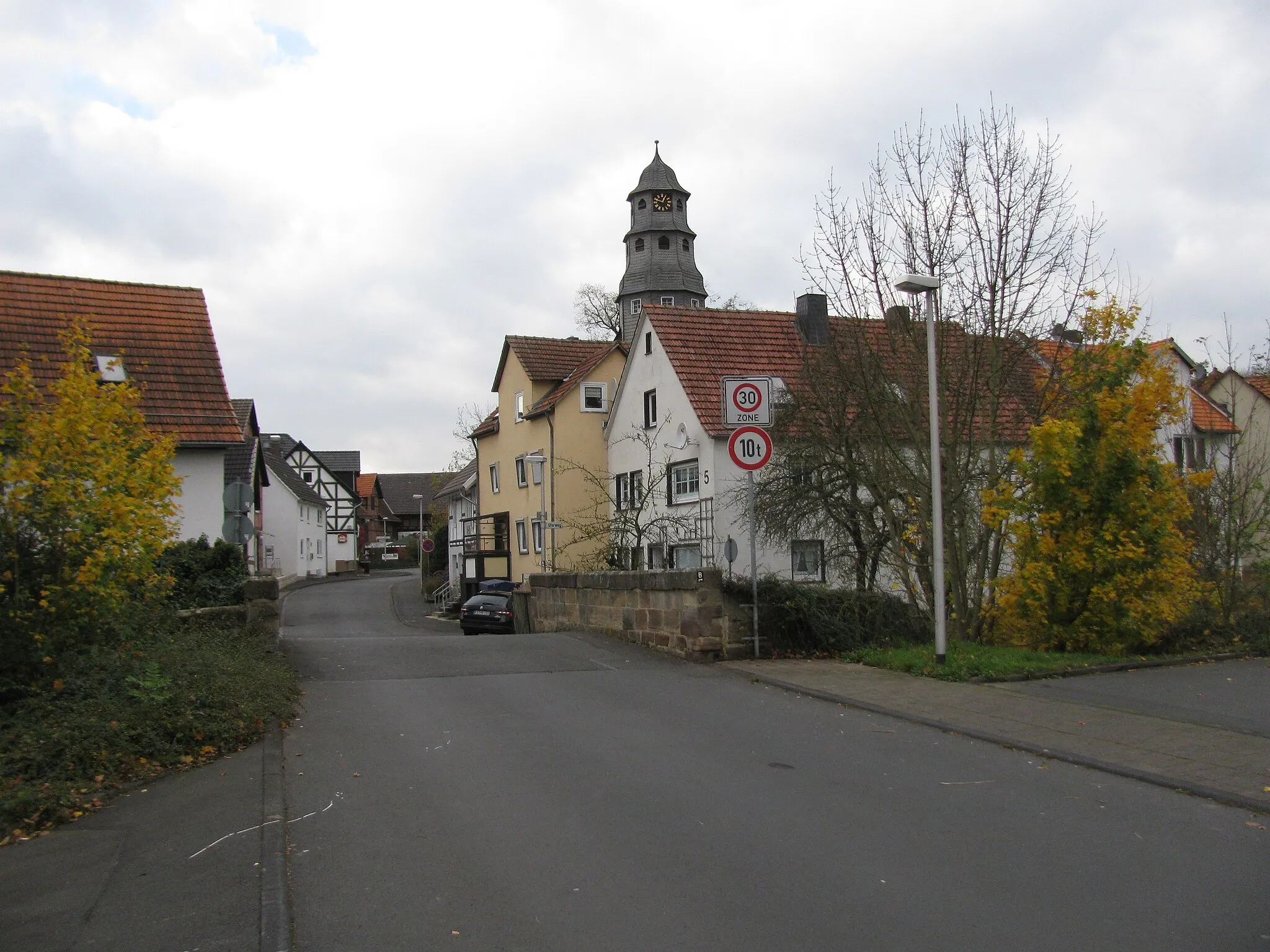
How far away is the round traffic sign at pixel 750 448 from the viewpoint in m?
14.2

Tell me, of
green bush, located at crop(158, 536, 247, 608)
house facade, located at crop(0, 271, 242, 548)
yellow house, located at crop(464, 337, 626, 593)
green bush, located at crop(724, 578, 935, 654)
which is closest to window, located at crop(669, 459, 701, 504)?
yellow house, located at crop(464, 337, 626, 593)

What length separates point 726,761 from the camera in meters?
8.10

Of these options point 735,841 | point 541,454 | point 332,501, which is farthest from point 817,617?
point 332,501

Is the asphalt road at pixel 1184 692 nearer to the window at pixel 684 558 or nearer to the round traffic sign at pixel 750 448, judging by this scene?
the round traffic sign at pixel 750 448

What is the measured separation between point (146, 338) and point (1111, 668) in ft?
60.3

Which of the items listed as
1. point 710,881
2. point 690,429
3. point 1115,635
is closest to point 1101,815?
point 710,881

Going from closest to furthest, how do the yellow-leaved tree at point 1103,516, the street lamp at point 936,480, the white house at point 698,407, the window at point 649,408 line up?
the street lamp at point 936,480 → the yellow-leaved tree at point 1103,516 → the white house at point 698,407 → the window at point 649,408

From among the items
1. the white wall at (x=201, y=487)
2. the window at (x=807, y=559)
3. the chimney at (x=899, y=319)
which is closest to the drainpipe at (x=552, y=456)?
the window at (x=807, y=559)

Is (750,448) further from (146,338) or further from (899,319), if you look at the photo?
(146,338)

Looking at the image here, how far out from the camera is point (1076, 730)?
29.3ft

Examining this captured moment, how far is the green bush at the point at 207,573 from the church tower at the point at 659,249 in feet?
145

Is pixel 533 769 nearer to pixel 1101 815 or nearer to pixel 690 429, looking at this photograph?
pixel 1101 815

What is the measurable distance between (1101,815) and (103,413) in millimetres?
8759

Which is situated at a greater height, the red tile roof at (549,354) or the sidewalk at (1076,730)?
the red tile roof at (549,354)
